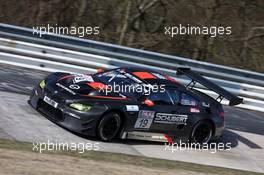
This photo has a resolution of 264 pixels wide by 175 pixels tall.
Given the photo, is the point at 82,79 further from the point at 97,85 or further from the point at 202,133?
the point at 202,133

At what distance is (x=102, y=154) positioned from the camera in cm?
1012

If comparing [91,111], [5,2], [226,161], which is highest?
[5,2]

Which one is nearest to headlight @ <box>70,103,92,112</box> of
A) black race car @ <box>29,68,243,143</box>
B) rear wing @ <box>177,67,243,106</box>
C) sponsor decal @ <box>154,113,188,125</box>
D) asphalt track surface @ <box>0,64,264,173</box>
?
black race car @ <box>29,68,243,143</box>

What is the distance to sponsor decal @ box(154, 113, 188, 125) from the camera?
11.5 m

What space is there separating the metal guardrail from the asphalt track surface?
1.37 feet

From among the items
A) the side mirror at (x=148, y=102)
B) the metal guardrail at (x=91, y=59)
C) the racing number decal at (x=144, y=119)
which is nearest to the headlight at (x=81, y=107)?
the racing number decal at (x=144, y=119)

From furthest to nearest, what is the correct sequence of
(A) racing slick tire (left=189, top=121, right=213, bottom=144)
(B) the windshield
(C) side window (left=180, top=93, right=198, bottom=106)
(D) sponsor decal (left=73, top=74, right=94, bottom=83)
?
(A) racing slick tire (left=189, top=121, right=213, bottom=144), (C) side window (left=180, top=93, right=198, bottom=106), (D) sponsor decal (left=73, top=74, right=94, bottom=83), (B) the windshield

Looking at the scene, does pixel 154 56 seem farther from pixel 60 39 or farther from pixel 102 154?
pixel 102 154

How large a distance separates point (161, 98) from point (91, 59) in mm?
4180

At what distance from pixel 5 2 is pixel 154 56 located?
661 cm

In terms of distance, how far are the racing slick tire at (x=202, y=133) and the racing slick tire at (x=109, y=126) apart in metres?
1.90

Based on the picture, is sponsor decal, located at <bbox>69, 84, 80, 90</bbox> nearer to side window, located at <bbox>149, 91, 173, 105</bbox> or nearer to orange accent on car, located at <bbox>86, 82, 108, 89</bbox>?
orange accent on car, located at <bbox>86, 82, 108, 89</bbox>

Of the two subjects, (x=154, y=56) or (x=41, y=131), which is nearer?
(x=41, y=131)

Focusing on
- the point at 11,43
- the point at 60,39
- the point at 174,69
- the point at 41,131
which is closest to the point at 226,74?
the point at 174,69
